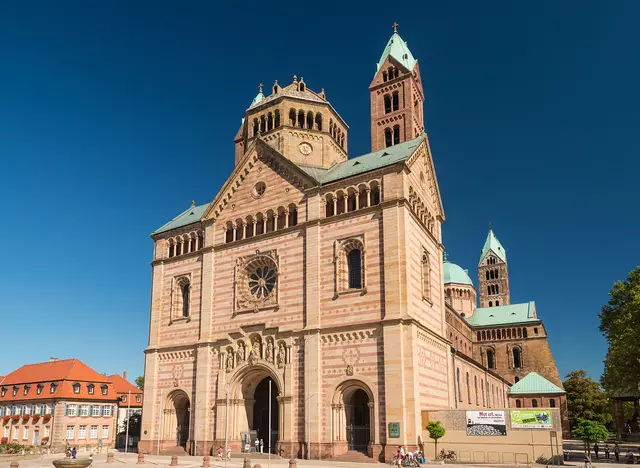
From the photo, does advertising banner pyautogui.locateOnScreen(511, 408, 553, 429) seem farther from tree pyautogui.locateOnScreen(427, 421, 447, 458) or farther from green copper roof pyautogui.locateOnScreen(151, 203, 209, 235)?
green copper roof pyautogui.locateOnScreen(151, 203, 209, 235)

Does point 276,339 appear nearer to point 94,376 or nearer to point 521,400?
point 94,376

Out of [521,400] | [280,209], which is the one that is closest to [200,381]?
[280,209]

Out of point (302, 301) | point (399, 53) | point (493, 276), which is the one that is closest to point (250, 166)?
point (302, 301)

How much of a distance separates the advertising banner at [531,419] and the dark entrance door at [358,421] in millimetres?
9283

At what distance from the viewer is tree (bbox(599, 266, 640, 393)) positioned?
44688mm

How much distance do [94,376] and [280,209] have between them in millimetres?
35986

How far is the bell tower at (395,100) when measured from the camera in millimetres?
58188

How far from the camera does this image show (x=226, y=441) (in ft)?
133

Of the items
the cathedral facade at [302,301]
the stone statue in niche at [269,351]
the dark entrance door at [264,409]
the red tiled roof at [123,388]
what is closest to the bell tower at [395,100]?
the cathedral facade at [302,301]

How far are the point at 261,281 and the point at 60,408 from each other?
30844 mm

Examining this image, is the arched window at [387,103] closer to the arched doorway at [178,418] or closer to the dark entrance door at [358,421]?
the dark entrance door at [358,421]

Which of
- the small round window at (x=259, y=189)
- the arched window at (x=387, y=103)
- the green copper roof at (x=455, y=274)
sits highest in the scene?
the arched window at (x=387, y=103)

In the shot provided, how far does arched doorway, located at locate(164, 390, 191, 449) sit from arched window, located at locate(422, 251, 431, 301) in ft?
68.2

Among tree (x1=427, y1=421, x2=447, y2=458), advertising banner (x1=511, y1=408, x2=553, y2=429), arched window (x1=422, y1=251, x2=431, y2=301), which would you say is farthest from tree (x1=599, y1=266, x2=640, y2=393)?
tree (x1=427, y1=421, x2=447, y2=458)
